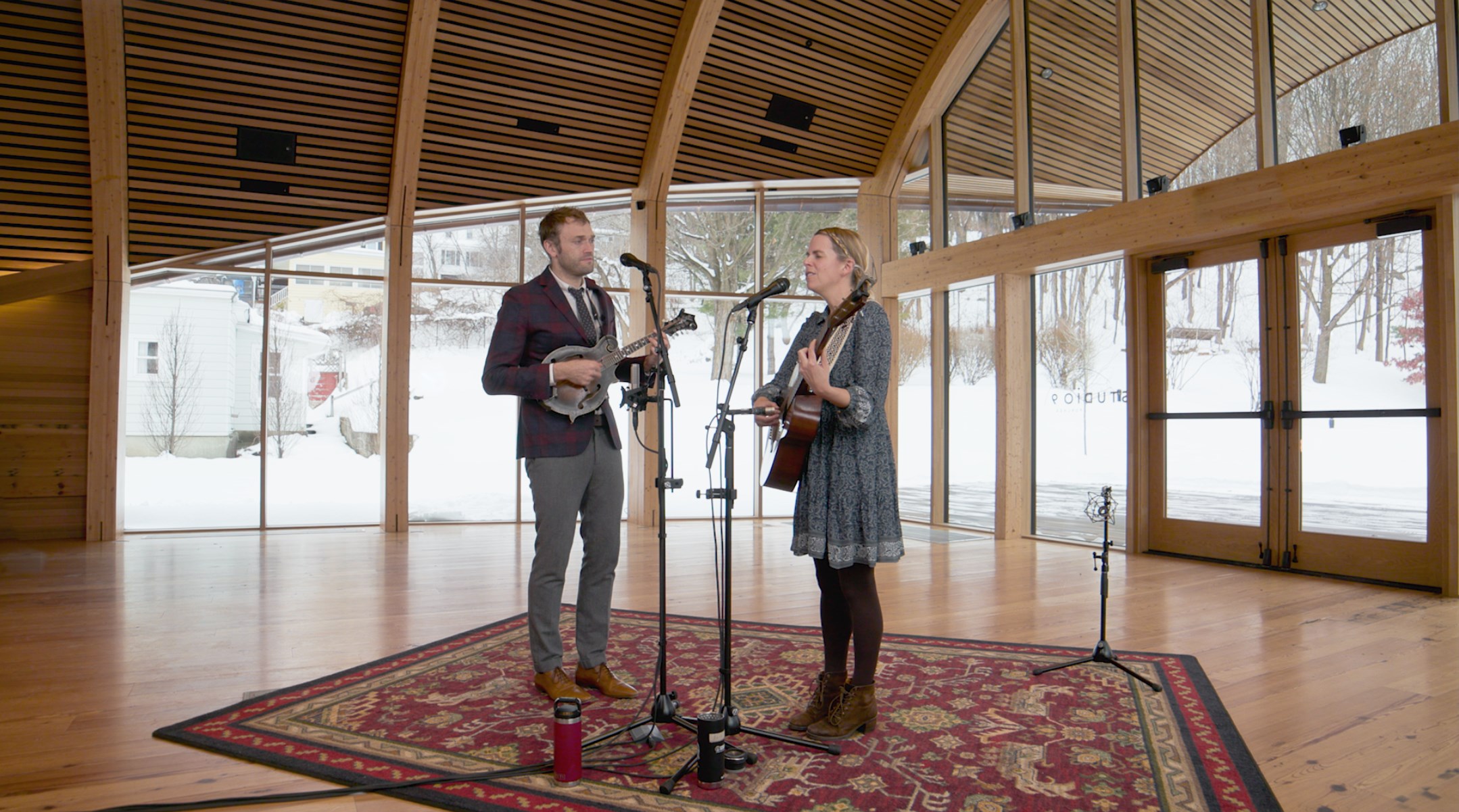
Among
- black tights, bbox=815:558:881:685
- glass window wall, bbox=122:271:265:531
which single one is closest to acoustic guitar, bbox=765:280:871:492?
black tights, bbox=815:558:881:685

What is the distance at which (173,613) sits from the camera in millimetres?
4504

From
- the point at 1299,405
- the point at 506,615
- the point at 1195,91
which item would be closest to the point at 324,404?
the point at 506,615

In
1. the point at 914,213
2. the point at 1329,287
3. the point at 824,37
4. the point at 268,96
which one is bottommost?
the point at 1329,287

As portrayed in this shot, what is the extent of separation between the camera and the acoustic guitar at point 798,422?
8.38 feet

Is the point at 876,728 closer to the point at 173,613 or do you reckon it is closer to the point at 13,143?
the point at 173,613

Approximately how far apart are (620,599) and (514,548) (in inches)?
95.9

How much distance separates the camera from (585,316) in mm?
3143

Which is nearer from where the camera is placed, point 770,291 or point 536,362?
point 770,291

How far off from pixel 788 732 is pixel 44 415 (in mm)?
8140

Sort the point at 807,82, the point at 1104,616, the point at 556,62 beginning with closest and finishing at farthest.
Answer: the point at 1104,616 < the point at 556,62 < the point at 807,82

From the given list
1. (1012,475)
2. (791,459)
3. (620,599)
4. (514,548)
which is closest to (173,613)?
(620,599)

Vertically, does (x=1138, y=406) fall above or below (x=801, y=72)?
below

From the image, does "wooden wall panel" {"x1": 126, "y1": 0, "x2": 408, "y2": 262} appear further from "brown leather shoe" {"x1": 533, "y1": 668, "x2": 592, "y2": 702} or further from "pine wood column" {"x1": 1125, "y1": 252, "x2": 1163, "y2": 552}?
"pine wood column" {"x1": 1125, "y1": 252, "x2": 1163, "y2": 552}

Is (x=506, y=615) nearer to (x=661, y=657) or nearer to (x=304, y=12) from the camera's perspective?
(x=661, y=657)
